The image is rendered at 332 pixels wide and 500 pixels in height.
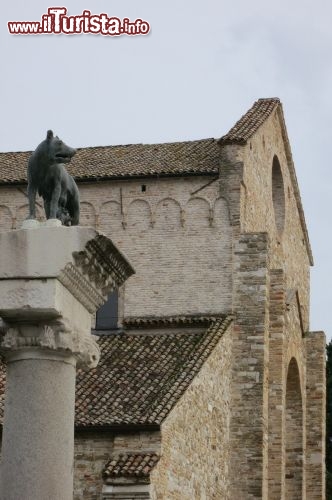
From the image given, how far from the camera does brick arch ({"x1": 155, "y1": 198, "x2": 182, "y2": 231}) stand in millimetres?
29031

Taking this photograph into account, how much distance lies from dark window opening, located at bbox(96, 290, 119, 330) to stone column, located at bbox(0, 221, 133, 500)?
18.6 m

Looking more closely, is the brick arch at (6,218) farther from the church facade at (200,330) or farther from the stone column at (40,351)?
the stone column at (40,351)

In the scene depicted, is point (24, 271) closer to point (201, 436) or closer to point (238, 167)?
point (201, 436)

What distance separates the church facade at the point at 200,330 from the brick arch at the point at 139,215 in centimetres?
3

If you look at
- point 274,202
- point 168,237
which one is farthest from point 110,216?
point 274,202

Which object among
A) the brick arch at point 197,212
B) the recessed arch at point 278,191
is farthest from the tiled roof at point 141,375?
the recessed arch at point 278,191

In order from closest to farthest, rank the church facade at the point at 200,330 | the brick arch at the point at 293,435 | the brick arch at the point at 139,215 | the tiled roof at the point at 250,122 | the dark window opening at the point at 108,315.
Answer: the church facade at the point at 200,330, the dark window opening at the point at 108,315, the tiled roof at the point at 250,122, the brick arch at the point at 139,215, the brick arch at the point at 293,435

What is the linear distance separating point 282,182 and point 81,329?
937 inches

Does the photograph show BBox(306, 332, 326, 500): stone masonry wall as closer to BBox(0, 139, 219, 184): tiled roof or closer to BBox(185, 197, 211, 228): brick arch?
BBox(185, 197, 211, 228): brick arch

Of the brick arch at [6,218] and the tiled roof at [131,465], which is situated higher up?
the brick arch at [6,218]

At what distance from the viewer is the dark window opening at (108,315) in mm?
28375

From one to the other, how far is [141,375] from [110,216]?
18.5 ft

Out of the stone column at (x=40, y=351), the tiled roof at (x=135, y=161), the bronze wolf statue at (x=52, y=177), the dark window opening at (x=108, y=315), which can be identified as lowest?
the stone column at (x=40, y=351)

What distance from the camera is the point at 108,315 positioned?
2859 centimetres
